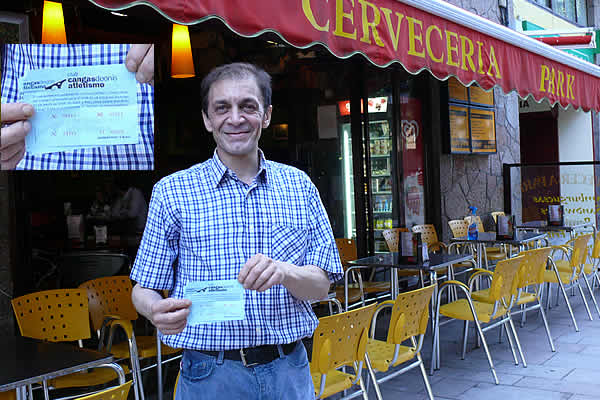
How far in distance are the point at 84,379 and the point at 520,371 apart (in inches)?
134

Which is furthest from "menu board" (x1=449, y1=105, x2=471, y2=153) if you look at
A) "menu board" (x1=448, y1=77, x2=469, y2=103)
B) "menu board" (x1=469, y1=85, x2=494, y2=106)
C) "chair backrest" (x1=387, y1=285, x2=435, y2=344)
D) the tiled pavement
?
"chair backrest" (x1=387, y1=285, x2=435, y2=344)

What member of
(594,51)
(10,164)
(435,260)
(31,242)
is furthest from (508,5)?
(10,164)

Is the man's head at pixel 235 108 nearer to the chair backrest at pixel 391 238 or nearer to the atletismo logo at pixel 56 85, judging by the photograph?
the atletismo logo at pixel 56 85

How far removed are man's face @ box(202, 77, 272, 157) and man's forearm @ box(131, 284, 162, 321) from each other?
0.48m

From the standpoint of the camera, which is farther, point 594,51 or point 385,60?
point 594,51

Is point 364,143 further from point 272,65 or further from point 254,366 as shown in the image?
point 254,366

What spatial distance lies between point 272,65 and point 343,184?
1.71 metres

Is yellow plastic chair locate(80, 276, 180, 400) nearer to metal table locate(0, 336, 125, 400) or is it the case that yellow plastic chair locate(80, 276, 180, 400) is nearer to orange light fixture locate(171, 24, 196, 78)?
metal table locate(0, 336, 125, 400)

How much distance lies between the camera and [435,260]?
19.1 ft

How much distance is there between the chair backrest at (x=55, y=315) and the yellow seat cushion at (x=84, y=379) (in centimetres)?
23

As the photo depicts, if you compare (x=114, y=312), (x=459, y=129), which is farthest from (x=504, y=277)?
(x=459, y=129)

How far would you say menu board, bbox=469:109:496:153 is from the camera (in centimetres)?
953

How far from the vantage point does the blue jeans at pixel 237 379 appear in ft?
6.28

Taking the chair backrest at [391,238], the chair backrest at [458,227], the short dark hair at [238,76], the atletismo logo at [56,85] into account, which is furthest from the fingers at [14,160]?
the chair backrest at [458,227]
